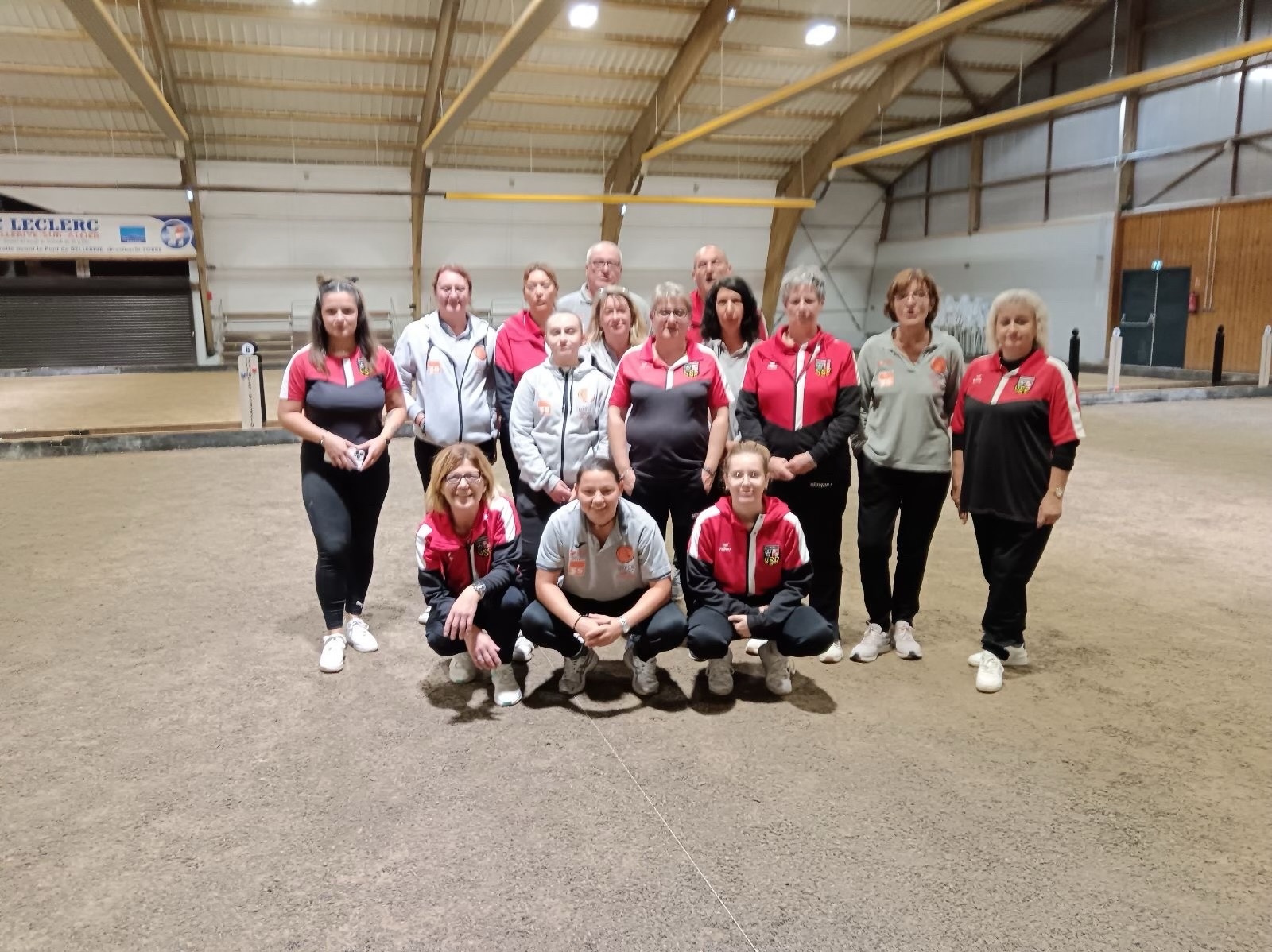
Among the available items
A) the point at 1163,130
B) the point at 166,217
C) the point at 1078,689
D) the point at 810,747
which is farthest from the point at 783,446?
the point at 166,217

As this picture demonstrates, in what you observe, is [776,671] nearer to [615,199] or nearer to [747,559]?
[747,559]

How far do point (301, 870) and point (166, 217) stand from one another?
17424 mm

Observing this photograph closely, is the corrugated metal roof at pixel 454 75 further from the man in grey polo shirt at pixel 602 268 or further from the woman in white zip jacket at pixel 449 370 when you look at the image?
the woman in white zip jacket at pixel 449 370

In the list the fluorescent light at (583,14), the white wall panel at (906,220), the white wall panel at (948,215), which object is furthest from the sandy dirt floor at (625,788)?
the white wall panel at (906,220)

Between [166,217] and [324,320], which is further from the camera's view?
[166,217]

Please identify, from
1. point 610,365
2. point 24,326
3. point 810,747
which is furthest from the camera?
point 24,326

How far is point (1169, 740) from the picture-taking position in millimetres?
2717

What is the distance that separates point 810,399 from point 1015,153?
698 inches

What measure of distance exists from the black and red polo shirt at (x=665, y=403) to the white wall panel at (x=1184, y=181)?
15018 millimetres

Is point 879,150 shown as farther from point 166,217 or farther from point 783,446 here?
point 783,446

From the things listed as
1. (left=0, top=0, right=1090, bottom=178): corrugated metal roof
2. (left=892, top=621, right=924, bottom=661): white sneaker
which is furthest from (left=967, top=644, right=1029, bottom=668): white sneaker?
(left=0, top=0, right=1090, bottom=178): corrugated metal roof

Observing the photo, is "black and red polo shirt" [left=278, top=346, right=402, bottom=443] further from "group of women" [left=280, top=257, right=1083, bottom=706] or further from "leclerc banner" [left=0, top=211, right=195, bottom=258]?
"leclerc banner" [left=0, top=211, right=195, bottom=258]

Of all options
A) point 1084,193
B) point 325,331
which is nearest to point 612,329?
point 325,331

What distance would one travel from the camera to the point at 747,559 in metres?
3.05
